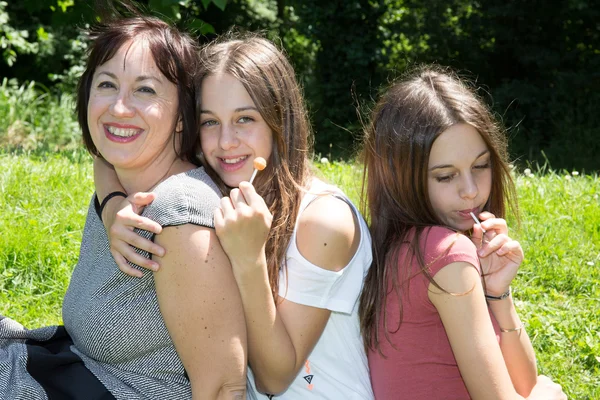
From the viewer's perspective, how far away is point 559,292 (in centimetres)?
421

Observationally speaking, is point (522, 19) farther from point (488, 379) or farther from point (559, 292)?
point (488, 379)

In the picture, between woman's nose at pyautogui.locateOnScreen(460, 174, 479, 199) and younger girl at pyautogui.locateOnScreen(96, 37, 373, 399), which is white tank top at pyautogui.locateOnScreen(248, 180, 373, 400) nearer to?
younger girl at pyautogui.locateOnScreen(96, 37, 373, 399)

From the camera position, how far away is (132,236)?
2229 millimetres

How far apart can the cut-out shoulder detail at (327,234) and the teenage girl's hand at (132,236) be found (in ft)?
1.64

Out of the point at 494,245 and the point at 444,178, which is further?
the point at 444,178

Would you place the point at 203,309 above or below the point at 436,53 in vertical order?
above

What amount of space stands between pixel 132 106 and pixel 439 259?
3.73ft

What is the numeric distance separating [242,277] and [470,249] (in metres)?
0.79

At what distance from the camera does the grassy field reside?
369cm

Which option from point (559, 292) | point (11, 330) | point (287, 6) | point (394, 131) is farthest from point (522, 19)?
point (11, 330)

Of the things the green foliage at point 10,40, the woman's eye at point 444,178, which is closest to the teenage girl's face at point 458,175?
the woman's eye at point 444,178

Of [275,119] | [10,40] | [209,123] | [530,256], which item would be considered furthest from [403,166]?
[10,40]

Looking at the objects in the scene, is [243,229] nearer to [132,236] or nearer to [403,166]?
[132,236]

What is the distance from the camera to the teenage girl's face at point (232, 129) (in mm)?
2545
